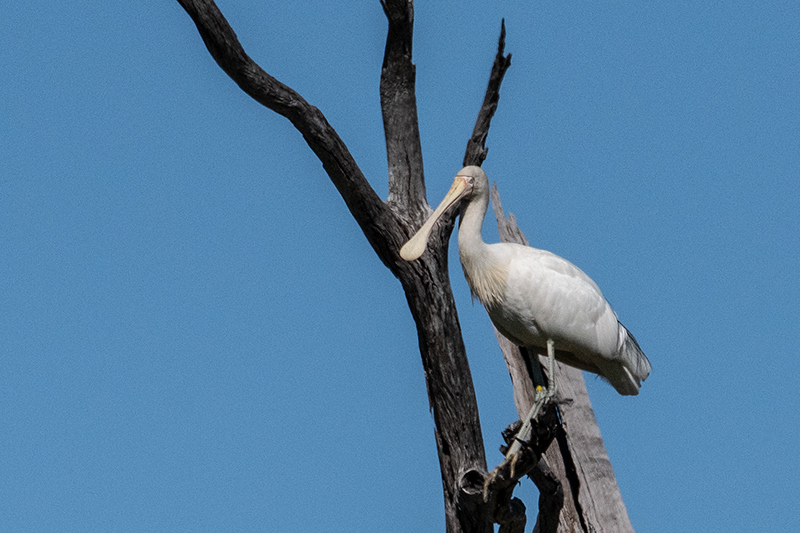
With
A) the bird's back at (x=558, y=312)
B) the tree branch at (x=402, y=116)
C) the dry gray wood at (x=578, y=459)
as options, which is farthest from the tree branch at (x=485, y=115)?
the dry gray wood at (x=578, y=459)

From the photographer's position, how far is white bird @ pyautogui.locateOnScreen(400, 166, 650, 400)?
8633 millimetres

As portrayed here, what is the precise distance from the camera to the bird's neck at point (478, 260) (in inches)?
342

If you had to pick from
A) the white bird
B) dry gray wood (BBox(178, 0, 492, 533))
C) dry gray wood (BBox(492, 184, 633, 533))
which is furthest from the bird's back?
dry gray wood (BBox(492, 184, 633, 533))

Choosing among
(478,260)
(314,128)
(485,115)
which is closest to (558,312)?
(478,260)

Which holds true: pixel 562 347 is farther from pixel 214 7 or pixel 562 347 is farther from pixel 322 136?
pixel 214 7

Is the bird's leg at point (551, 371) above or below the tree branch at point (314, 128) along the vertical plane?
below

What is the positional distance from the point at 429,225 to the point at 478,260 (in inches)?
19.2

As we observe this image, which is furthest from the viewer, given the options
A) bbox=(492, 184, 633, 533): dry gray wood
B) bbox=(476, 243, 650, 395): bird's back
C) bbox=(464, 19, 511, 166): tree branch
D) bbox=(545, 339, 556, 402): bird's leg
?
bbox=(492, 184, 633, 533): dry gray wood

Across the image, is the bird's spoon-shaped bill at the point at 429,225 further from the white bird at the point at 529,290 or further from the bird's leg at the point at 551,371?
the bird's leg at the point at 551,371

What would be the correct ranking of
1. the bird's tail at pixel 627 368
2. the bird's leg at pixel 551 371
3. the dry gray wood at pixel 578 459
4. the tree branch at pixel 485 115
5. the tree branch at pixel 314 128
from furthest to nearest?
the dry gray wood at pixel 578 459 → the tree branch at pixel 485 115 → the bird's tail at pixel 627 368 → the tree branch at pixel 314 128 → the bird's leg at pixel 551 371

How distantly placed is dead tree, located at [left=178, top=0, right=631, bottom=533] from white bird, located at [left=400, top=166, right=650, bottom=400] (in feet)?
1.14

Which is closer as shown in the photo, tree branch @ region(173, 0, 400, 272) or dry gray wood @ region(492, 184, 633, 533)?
tree branch @ region(173, 0, 400, 272)

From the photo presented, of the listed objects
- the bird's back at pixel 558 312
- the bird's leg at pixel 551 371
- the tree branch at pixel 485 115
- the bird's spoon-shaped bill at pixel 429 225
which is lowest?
the bird's leg at pixel 551 371

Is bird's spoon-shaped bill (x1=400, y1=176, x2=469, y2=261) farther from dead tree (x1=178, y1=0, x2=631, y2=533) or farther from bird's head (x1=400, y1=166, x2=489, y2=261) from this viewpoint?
dead tree (x1=178, y1=0, x2=631, y2=533)
